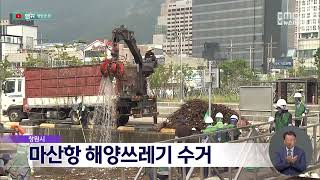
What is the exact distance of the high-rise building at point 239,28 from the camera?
105m

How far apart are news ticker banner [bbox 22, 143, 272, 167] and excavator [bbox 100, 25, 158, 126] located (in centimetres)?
1291

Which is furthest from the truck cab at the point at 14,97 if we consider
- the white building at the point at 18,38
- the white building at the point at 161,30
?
the white building at the point at 161,30

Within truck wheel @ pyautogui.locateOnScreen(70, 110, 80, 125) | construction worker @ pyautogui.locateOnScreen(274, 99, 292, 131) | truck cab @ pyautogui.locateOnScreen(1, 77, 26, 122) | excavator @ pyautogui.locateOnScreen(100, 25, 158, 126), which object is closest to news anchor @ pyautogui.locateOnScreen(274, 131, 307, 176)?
construction worker @ pyautogui.locateOnScreen(274, 99, 292, 131)

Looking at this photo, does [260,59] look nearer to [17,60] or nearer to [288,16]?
[288,16]

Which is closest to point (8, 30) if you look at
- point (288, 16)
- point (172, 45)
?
point (172, 45)

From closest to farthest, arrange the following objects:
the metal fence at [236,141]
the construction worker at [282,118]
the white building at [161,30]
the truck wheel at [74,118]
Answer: the metal fence at [236,141] → the construction worker at [282,118] → the truck wheel at [74,118] → the white building at [161,30]

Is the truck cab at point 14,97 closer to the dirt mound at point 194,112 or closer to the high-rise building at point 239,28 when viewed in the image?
the dirt mound at point 194,112

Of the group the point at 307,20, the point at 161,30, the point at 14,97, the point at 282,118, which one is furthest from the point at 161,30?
the point at 282,118

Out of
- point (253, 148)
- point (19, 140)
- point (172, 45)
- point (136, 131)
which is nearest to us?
point (253, 148)

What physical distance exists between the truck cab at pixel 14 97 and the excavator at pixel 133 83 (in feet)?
20.9

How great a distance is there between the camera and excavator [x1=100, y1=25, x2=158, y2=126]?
2175 centimetres

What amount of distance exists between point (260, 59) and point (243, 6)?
11.9 m

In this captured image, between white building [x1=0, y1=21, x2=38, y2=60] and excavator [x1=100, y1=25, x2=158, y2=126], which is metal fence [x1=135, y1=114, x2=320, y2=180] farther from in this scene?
white building [x1=0, y1=21, x2=38, y2=60]

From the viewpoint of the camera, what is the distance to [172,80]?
55.3m
